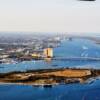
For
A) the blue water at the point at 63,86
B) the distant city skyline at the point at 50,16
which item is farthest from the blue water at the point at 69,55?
the distant city skyline at the point at 50,16

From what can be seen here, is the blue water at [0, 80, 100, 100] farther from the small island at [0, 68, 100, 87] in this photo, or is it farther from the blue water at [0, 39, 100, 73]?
the blue water at [0, 39, 100, 73]

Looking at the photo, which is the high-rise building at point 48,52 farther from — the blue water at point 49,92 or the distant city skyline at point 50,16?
the blue water at point 49,92

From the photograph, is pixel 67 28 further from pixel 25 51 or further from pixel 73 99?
pixel 73 99

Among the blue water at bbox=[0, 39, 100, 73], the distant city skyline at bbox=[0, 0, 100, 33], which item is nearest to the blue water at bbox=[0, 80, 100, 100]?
the blue water at bbox=[0, 39, 100, 73]

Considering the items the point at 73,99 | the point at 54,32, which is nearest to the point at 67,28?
the point at 54,32

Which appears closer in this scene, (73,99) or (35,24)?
(73,99)
